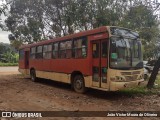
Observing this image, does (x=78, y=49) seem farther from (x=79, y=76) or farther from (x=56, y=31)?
(x=56, y=31)

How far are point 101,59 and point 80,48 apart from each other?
5.84 feet

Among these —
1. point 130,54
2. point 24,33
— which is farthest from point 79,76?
point 24,33

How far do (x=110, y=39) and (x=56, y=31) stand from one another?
1514 centimetres

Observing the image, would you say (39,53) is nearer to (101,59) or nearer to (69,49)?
(69,49)

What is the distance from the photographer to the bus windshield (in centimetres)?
1102

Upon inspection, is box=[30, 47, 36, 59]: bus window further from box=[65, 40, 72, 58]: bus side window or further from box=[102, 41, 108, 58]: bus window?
box=[102, 41, 108, 58]: bus window

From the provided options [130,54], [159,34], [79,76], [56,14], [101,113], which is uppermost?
[56,14]

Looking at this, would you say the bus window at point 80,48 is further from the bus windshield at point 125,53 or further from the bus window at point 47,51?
the bus window at point 47,51

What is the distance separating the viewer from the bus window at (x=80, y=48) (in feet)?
41.2

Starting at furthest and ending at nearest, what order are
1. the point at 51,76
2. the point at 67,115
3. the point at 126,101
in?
1. the point at 51,76
2. the point at 126,101
3. the point at 67,115

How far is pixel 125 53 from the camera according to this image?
37.3 ft

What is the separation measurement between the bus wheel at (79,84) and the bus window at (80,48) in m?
1.05

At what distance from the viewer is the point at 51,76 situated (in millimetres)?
15719

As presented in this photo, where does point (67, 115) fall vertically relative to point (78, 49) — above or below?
below
